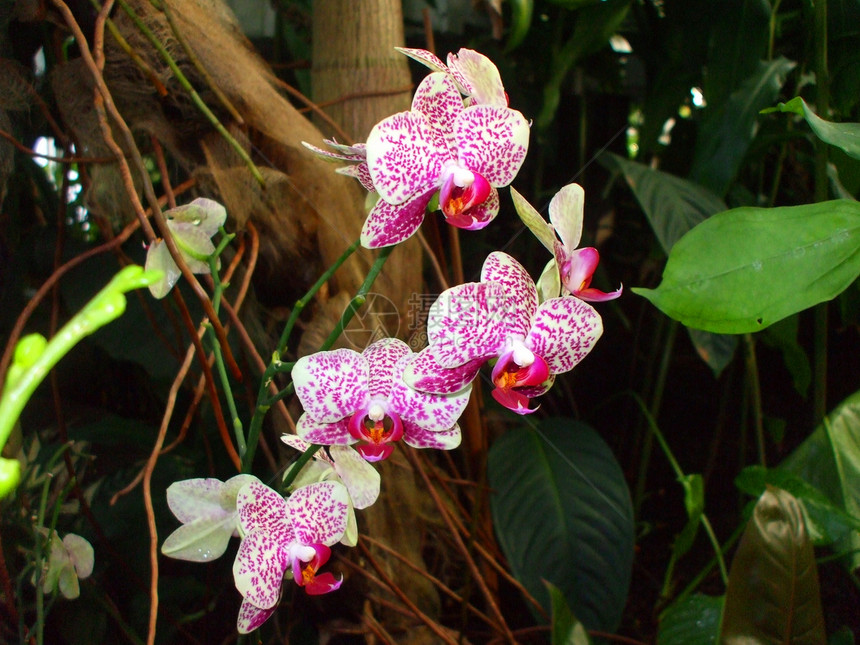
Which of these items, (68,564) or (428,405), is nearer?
(428,405)

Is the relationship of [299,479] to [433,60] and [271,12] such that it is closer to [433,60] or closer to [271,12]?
[433,60]

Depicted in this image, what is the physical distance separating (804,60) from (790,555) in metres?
0.81

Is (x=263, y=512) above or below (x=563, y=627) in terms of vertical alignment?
above

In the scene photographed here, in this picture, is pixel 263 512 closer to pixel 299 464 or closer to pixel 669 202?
pixel 299 464

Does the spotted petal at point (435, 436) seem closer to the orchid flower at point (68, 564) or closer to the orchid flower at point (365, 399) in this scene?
the orchid flower at point (365, 399)

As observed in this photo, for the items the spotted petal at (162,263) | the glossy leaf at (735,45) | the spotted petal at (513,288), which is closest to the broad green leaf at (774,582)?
the spotted petal at (513,288)

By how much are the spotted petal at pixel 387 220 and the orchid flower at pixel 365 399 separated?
64 mm

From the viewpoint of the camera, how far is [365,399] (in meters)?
0.41

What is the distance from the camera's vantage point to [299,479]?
463mm

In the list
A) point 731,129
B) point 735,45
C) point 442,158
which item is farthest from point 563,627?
point 735,45

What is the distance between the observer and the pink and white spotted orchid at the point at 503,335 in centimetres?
Answer: 35

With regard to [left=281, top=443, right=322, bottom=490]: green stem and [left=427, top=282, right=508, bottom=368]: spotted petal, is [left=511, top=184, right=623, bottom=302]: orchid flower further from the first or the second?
[left=281, top=443, right=322, bottom=490]: green stem

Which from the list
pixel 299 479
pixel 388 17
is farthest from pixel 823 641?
pixel 388 17

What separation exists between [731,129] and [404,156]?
2.47 feet
